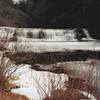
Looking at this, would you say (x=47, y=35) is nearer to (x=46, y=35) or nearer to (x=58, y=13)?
(x=46, y=35)

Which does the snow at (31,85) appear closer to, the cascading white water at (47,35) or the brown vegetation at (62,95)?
the brown vegetation at (62,95)

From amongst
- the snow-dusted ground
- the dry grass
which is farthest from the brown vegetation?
the dry grass

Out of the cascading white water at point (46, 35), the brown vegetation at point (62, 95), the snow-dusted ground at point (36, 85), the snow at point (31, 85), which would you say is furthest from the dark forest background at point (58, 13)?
the brown vegetation at point (62, 95)

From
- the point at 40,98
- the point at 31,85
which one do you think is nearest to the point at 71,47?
the point at 31,85

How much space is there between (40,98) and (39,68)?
4386 mm

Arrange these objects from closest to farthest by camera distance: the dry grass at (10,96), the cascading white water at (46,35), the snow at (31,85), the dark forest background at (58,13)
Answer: the dry grass at (10,96) → the snow at (31,85) → the cascading white water at (46,35) → the dark forest background at (58,13)

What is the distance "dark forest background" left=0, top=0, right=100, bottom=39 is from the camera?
22.8 m

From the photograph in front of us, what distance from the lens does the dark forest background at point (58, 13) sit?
22797 millimetres

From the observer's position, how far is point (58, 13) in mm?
24359

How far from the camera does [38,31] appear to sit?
19.3 meters

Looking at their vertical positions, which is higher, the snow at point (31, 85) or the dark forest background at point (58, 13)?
the dark forest background at point (58, 13)

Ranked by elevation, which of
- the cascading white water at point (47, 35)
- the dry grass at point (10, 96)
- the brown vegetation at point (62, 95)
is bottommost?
the dry grass at point (10, 96)

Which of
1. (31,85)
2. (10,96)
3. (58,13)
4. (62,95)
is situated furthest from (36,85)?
(58,13)

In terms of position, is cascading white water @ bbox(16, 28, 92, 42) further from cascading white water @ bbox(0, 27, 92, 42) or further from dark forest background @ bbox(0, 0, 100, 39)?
dark forest background @ bbox(0, 0, 100, 39)
